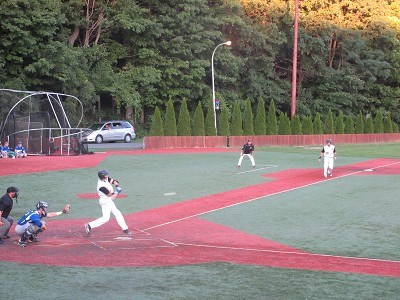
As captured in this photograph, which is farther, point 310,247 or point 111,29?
point 111,29

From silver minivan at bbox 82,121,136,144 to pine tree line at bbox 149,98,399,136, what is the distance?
12.2 feet

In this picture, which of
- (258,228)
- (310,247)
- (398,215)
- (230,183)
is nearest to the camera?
(310,247)

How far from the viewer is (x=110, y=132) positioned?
2249 inches

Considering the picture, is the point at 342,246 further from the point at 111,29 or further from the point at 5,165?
the point at 111,29

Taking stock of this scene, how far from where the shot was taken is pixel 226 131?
57.6m

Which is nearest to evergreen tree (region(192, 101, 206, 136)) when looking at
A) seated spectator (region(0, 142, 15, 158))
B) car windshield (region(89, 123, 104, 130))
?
car windshield (region(89, 123, 104, 130))

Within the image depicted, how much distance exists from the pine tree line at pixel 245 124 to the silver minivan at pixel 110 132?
12.2ft

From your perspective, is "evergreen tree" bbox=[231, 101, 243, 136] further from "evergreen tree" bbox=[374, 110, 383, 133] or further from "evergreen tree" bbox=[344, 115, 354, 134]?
"evergreen tree" bbox=[374, 110, 383, 133]

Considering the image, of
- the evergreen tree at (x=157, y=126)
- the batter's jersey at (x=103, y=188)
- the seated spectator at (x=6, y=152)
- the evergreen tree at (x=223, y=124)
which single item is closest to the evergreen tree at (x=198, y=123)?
the evergreen tree at (x=223, y=124)

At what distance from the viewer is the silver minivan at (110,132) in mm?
55966

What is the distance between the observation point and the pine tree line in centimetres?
5304

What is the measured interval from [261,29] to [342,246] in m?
59.6

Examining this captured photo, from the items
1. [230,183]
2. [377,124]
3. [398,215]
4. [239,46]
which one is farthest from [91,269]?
[377,124]

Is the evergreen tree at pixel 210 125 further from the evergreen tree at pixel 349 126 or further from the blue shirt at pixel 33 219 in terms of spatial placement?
the blue shirt at pixel 33 219
